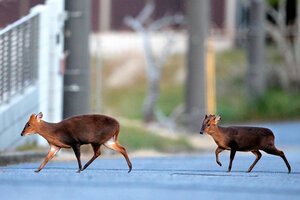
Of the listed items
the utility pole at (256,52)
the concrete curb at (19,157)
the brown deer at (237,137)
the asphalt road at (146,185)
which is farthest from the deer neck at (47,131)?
the utility pole at (256,52)

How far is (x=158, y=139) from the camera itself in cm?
2239

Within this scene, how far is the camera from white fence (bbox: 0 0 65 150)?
14.3 m

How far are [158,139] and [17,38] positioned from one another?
26.6ft

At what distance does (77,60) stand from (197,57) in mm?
8967

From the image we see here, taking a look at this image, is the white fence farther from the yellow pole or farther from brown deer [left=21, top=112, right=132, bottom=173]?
the yellow pole

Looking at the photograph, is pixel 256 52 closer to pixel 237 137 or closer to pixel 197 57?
pixel 197 57

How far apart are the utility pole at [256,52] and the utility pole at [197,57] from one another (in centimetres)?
814

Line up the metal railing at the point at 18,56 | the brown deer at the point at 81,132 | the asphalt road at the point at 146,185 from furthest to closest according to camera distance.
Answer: the metal railing at the point at 18,56 < the brown deer at the point at 81,132 < the asphalt road at the point at 146,185

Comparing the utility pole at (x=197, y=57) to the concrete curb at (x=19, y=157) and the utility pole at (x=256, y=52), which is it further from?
the concrete curb at (x=19, y=157)

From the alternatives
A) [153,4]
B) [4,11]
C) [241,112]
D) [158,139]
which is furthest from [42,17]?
[153,4]

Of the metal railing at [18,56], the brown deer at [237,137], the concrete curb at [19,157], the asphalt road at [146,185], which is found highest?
the metal railing at [18,56]

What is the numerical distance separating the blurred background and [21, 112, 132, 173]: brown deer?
204 inches

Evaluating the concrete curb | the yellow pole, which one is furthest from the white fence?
the yellow pole

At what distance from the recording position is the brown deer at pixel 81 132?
8.59 metres
